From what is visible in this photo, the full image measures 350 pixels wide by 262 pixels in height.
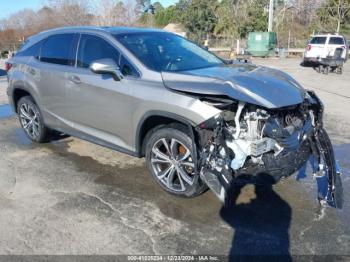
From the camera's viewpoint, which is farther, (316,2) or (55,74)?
(316,2)

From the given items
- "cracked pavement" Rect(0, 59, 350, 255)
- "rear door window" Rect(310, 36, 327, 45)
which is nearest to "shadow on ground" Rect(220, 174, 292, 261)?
"cracked pavement" Rect(0, 59, 350, 255)

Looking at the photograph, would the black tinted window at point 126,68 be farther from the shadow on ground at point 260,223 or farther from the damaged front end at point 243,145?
the shadow on ground at point 260,223

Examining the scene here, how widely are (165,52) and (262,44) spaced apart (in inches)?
1060

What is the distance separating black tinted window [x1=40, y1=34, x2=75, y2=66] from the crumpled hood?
69.0 inches

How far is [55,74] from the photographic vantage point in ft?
18.6

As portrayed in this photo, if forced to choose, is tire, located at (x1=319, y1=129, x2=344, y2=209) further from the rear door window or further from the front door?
the rear door window

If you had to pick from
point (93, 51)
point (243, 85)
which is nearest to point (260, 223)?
point (243, 85)

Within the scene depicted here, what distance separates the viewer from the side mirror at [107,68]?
4543 millimetres

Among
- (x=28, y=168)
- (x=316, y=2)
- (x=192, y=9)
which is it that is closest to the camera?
(x=28, y=168)

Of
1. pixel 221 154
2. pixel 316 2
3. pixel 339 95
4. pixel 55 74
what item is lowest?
pixel 339 95

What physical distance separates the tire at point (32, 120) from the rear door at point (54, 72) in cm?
27

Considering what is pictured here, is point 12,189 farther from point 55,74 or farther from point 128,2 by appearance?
point 128,2

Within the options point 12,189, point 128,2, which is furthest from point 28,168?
point 128,2

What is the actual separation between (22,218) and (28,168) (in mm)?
1551
